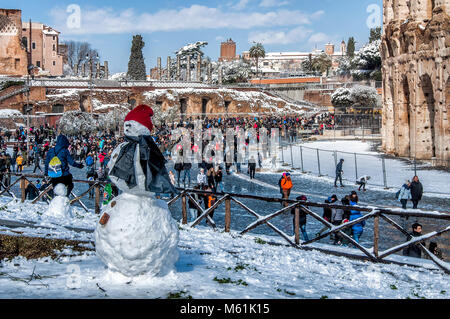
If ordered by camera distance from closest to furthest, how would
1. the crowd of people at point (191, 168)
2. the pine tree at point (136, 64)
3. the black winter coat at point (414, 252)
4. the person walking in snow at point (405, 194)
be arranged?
1. the black winter coat at point (414, 252)
2. the crowd of people at point (191, 168)
3. the person walking in snow at point (405, 194)
4. the pine tree at point (136, 64)

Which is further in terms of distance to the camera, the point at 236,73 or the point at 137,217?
the point at 236,73

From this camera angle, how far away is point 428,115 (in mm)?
27047

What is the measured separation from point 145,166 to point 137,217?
57cm

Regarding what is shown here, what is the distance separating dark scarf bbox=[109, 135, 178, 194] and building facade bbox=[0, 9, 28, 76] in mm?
64097

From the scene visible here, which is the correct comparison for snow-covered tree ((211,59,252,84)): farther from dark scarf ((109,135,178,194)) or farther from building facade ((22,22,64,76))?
dark scarf ((109,135,178,194))

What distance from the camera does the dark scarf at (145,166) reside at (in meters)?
5.38

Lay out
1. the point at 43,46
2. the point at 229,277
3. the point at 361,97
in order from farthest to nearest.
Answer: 1. the point at 43,46
2. the point at 361,97
3. the point at 229,277

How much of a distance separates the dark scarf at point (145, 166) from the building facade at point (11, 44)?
210 feet

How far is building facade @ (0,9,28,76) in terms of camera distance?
209 feet

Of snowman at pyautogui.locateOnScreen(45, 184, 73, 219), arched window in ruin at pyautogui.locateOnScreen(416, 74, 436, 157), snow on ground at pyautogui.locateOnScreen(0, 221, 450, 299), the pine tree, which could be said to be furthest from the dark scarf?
the pine tree

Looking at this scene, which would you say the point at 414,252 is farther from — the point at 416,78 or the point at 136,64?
the point at 136,64

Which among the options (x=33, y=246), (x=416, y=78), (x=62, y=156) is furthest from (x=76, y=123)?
(x=33, y=246)

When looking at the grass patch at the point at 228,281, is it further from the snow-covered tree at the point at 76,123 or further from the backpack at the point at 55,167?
the snow-covered tree at the point at 76,123

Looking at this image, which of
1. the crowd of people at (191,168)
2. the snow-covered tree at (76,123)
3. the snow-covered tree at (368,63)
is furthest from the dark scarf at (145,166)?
the snow-covered tree at (368,63)
